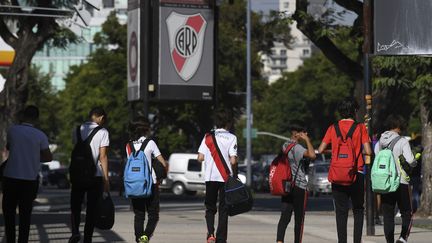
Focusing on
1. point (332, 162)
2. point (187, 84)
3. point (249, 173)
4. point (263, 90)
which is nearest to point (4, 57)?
point (332, 162)

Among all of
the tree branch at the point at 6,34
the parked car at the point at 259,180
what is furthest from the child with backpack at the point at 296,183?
the parked car at the point at 259,180

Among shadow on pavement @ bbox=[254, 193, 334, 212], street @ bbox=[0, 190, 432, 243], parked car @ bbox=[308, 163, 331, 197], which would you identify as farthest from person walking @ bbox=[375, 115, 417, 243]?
parked car @ bbox=[308, 163, 331, 197]

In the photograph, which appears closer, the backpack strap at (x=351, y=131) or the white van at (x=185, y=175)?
the backpack strap at (x=351, y=131)

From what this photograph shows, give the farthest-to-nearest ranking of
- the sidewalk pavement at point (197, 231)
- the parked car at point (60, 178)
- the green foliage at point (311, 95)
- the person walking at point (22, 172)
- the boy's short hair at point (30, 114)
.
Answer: the green foliage at point (311, 95)
the parked car at point (60, 178)
the sidewalk pavement at point (197, 231)
the boy's short hair at point (30, 114)
the person walking at point (22, 172)

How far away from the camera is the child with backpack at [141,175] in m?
15.5

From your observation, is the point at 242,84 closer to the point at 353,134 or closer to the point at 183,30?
the point at 183,30

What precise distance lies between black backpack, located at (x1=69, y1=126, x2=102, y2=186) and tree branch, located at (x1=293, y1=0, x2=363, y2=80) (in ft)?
39.8

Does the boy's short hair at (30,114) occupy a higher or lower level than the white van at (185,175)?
higher

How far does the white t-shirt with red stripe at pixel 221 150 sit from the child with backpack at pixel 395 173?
1739 millimetres

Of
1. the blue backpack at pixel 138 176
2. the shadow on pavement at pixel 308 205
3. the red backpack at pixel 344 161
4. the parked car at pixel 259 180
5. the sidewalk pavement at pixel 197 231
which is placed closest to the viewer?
the red backpack at pixel 344 161

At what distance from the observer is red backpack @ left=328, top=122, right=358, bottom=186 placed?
47.4 feet

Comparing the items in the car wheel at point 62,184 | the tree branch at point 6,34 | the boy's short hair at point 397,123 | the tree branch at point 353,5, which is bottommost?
the car wheel at point 62,184

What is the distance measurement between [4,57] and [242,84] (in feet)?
162

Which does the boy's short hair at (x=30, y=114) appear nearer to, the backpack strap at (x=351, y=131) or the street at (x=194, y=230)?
the street at (x=194, y=230)
